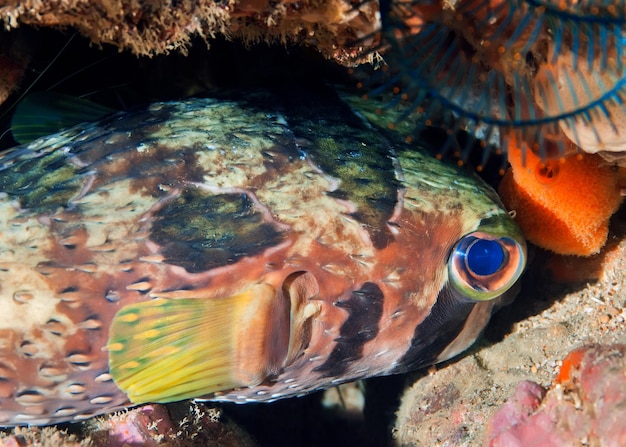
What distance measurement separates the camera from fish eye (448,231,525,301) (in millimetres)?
2320

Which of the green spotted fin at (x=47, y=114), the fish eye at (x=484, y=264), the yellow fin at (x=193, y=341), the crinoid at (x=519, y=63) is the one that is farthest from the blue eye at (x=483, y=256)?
the green spotted fin at (x=47, y=114)

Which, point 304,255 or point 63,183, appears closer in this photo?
point 304,255

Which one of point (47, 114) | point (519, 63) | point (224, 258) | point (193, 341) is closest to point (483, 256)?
point (519, 63)

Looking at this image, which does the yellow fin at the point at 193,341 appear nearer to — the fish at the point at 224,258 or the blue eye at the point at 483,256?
the fish at the point at 224,258

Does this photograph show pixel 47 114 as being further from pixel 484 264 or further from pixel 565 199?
pixel 565 199

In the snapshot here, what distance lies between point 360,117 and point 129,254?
55.3 inches

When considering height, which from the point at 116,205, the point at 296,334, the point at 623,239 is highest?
the point at 116,205

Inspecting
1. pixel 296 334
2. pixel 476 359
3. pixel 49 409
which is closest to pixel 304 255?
pixel 296 334

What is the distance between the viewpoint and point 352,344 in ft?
7.45

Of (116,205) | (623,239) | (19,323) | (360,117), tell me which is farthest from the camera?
(623,239)

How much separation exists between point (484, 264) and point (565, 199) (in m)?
0.71

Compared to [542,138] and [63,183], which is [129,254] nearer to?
[63,183]

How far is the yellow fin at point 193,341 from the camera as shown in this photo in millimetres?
1944

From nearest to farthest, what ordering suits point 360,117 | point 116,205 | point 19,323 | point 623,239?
1. point 19,323
2. point 116,205
3. point 360,117
4. point 623,239
